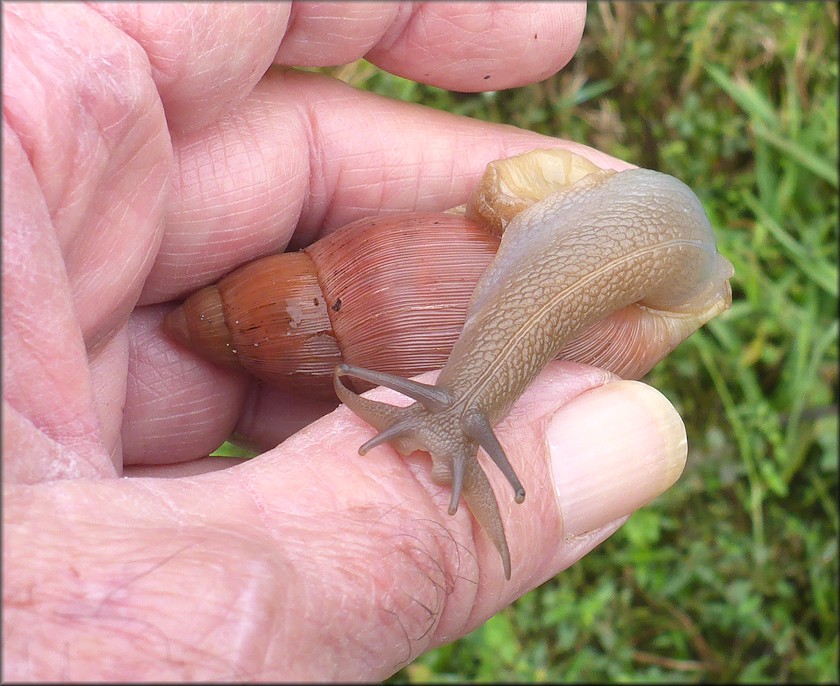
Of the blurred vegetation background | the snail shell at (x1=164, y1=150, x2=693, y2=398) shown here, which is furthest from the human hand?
the blurred vegetation background

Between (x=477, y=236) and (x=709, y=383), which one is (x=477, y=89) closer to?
(x=477, y=236)

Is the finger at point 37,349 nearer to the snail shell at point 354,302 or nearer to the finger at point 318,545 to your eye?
the finger at point 318,545

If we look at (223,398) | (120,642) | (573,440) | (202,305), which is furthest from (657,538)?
(120,642)

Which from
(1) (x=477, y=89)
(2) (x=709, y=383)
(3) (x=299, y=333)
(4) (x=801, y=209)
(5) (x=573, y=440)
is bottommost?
(2) (x=709, y=383)

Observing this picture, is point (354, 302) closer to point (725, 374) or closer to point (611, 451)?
point (611, 451)

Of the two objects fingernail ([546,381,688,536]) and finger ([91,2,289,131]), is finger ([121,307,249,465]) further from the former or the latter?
fingernail ([546,381,688,536])

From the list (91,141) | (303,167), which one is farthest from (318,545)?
(303,167)
